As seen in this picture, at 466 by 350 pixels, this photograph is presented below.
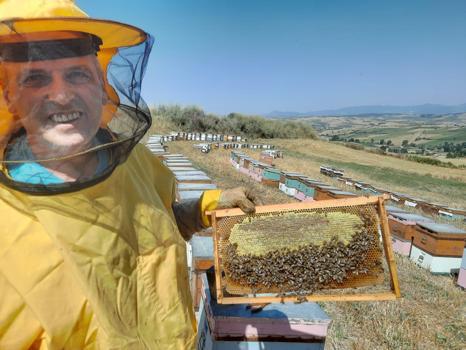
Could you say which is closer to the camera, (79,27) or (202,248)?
(79,27)

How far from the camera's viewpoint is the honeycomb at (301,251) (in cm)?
228

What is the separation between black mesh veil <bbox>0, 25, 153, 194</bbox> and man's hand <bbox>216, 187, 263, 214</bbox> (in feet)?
2.68

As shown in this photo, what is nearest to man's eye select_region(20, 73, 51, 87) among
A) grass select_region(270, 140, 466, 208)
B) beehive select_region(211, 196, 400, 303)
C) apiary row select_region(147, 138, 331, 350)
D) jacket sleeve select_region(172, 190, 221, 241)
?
jacket sleeve select_region(172, 190, 221, 241)

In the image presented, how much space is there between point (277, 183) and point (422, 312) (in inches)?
332

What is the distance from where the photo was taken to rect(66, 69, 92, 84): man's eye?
1.25 meters

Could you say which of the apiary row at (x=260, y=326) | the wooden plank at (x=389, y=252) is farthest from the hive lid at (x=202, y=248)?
the wooden plank at (x=389, y=252)

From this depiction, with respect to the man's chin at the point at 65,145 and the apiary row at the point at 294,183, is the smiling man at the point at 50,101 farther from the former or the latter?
the apiary row at the point at 294,183

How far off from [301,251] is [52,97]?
5.49ft

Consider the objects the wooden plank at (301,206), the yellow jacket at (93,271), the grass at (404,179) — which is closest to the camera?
the yellow jacket at (93,271)

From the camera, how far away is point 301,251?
7.71 feet

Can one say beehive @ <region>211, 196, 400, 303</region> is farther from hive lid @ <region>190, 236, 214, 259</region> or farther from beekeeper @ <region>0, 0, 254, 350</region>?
hive lid @ <region>190, 236, 214, 259</region>

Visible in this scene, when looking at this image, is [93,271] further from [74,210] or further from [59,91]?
[59,91]

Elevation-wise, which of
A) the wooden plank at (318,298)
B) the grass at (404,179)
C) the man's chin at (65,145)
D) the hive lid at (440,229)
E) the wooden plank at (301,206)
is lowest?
the grass at (404,179)

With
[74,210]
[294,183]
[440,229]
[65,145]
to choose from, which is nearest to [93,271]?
[74,210]
